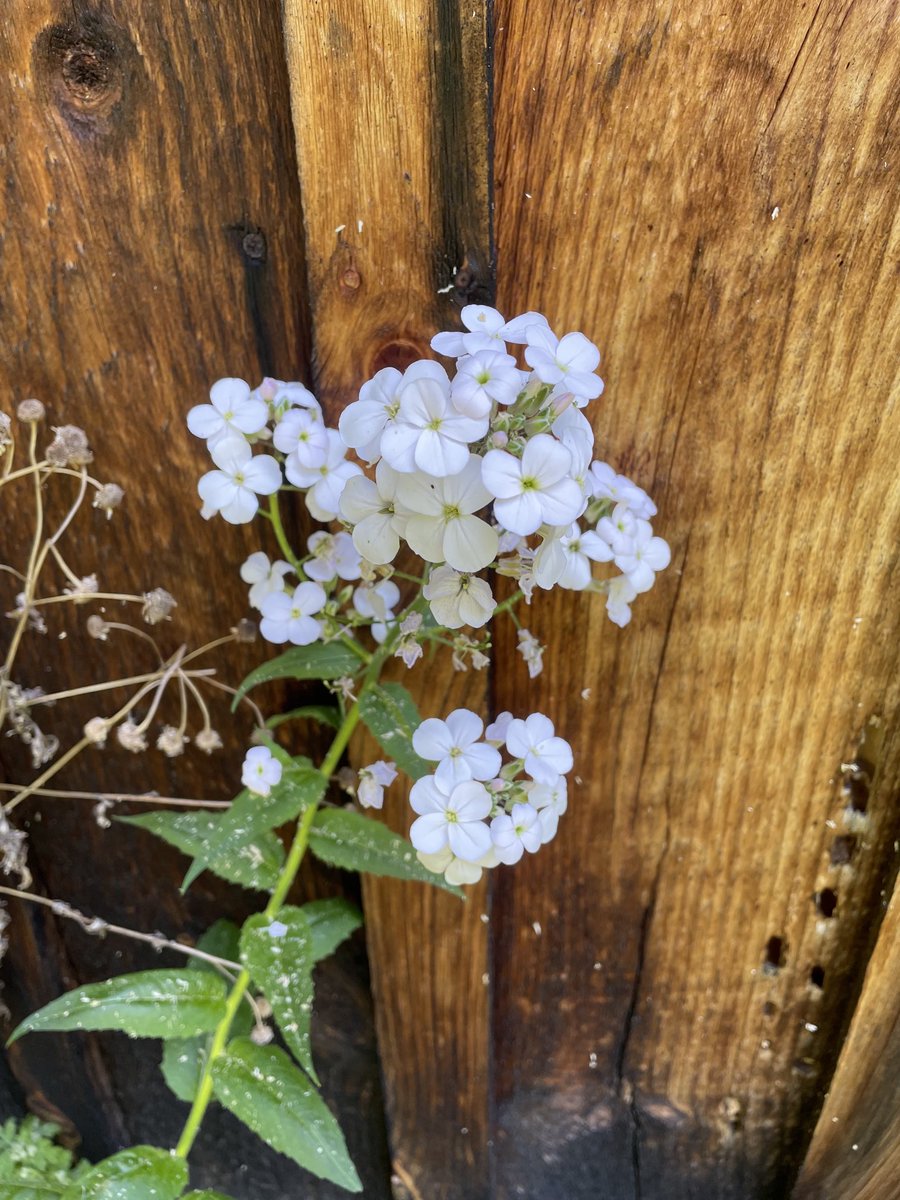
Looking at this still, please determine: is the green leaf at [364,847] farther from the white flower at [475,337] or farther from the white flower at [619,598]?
the white flower at [475,337]

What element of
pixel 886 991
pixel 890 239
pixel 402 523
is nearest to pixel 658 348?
pixel 890 239

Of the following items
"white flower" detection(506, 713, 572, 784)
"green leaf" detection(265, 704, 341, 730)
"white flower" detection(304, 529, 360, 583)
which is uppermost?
"white flower" detection(304, 529, 360, 583)

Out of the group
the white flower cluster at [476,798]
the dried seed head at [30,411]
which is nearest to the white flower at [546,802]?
the white flower cluster at [476,798]

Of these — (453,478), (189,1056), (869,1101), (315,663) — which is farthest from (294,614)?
(869,1101)

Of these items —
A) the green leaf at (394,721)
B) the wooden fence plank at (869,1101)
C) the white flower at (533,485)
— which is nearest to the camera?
the white flower at (533,485)

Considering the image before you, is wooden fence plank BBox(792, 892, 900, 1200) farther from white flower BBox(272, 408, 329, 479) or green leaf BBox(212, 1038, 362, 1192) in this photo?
white flower BBox(272, 408, 329, 479)

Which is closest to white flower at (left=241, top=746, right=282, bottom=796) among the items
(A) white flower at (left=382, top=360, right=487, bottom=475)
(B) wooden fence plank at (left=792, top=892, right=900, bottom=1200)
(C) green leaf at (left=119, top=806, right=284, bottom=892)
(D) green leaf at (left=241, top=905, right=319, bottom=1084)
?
(C) green leaf at (left=119, top=806, right=284, bottom=892)
